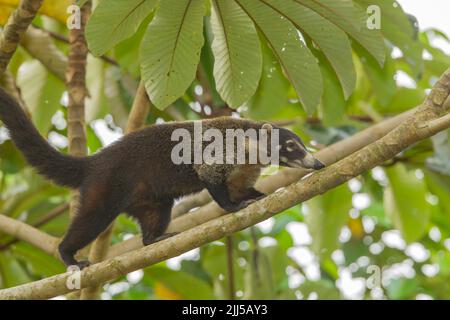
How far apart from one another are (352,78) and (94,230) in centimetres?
151

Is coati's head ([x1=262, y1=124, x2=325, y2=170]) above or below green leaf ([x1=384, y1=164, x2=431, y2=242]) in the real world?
above

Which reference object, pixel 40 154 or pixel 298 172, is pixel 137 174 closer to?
pixel 40 154

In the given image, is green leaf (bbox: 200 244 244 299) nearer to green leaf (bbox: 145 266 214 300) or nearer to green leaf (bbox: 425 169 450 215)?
green leaf (bbox: 145 266 214 300)

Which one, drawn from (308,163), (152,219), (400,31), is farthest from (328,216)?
(400,31)

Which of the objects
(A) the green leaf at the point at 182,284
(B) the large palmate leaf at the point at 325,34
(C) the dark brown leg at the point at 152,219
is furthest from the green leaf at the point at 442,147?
(A) the green leaf at the point at 182,284

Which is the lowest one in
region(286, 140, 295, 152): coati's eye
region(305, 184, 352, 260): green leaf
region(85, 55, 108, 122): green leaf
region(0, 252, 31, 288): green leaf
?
region(0, 252, 31, 288): green leaf

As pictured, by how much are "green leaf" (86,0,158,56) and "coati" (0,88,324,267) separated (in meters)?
0.82

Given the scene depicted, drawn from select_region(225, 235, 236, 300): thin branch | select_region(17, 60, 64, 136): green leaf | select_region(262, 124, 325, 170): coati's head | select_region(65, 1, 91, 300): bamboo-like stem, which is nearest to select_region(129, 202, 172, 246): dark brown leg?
select_region(65, 1, 91, 300): bamboo-like stem

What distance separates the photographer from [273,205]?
298cm

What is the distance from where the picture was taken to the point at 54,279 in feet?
10.00

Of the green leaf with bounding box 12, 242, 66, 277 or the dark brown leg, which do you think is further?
the green leaf with bounding box 12, 242, 66, 277

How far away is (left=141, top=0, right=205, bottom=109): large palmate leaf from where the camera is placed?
3193 mm

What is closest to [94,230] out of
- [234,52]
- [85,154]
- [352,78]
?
[85,154]
